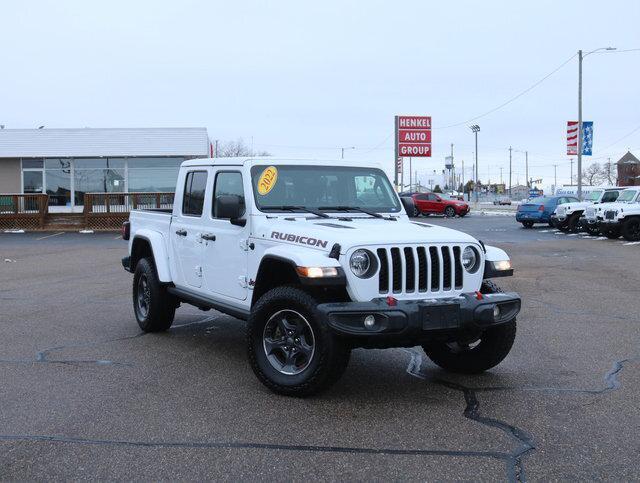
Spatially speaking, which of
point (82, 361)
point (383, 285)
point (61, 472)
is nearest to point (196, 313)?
point (82, 361)

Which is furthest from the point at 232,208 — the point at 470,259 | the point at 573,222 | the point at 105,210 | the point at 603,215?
the point at 573,222

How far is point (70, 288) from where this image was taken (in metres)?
12.7

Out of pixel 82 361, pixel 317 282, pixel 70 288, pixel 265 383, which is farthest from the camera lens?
pixel 70 288

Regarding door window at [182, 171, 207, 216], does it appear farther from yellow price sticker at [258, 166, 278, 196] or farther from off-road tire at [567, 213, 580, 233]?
off-road tire at [567, 213, 580, 233]

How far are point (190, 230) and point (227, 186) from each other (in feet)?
2.41

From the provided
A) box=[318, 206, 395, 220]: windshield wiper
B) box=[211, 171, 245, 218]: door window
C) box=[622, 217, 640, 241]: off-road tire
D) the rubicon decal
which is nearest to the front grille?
the rubicon decal

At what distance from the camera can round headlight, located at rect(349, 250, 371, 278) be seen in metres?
5.55

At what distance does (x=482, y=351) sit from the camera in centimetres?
641

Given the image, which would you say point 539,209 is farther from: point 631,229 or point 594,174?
point 594,174

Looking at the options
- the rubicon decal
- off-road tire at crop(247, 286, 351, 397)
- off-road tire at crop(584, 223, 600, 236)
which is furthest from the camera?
off-road tire at crop(584, 223, 600, 236)

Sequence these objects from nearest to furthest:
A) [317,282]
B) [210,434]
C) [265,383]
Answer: [210,434], [317,282], [265,383]

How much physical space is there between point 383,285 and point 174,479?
7.07 feet

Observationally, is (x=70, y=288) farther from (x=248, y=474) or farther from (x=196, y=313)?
(x=248, y=474)

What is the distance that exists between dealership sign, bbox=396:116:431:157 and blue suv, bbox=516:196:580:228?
17.9 feet
